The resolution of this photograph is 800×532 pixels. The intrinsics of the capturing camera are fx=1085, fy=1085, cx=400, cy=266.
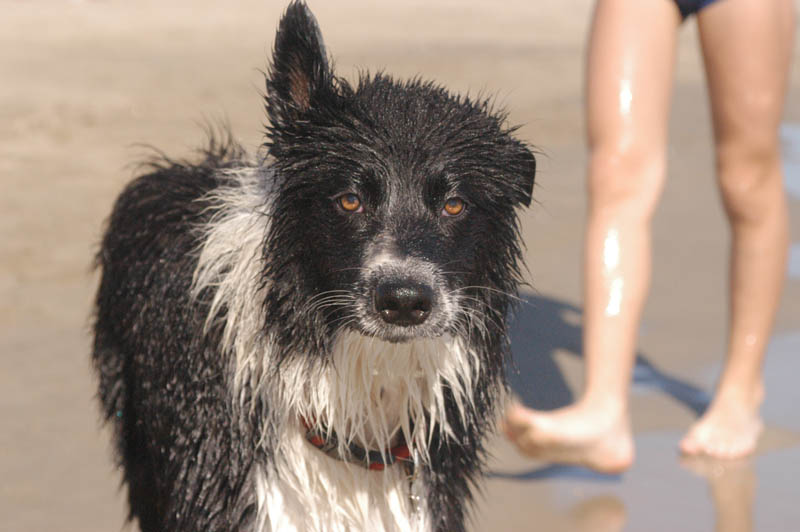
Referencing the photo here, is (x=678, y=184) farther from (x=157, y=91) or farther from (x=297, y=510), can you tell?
(x=297, y=510)

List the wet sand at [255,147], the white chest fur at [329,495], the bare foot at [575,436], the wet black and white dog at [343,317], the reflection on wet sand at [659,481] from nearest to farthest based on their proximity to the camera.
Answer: the wet black and white dog at [343,317]
the white chest fur at [329,495]
the bare foot at [575,436]
the reflection on wet sand at [659,481]
the wet sand at [255,147]

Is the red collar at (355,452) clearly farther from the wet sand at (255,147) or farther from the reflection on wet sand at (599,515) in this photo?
the reflection on wet sand at (599,515)

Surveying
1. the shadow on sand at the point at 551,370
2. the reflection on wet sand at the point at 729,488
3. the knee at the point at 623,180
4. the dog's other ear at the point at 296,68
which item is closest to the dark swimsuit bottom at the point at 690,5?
the knee at the point at 623,180

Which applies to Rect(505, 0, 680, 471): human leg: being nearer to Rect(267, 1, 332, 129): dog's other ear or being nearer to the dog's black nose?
the dog's black nose

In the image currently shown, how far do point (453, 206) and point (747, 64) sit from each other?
1.65 metres

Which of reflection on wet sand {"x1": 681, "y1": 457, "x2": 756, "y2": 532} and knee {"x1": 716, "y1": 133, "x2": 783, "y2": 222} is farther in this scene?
knee {"x1": 716, "y1": 133, "x2": 783, "y2": 222}

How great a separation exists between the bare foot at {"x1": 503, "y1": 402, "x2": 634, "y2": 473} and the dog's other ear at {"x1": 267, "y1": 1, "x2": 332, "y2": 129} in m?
1.29

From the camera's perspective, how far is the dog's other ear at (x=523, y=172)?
296 centimetres

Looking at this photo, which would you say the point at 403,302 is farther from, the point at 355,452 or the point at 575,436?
the point at 575,436

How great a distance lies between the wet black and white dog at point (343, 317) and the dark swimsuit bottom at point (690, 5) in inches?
49.7

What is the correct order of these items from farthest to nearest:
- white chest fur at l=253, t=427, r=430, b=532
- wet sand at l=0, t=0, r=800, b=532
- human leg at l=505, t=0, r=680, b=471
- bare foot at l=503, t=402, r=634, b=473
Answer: wet sand at l=0, t=0, r=800, b=532 → human leg at l=505, t=0, r=680, b=471 → bare foot at l=503, t=402, r=634, b=473 → white chest fur at l=253, t=427, r=430, b=532

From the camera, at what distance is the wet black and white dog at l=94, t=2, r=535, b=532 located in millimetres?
2748

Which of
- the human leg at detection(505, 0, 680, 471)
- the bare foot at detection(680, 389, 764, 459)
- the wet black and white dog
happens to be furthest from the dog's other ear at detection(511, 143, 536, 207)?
the bare foot at detection(680, 389, 764, 459)

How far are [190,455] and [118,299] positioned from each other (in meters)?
0.72
